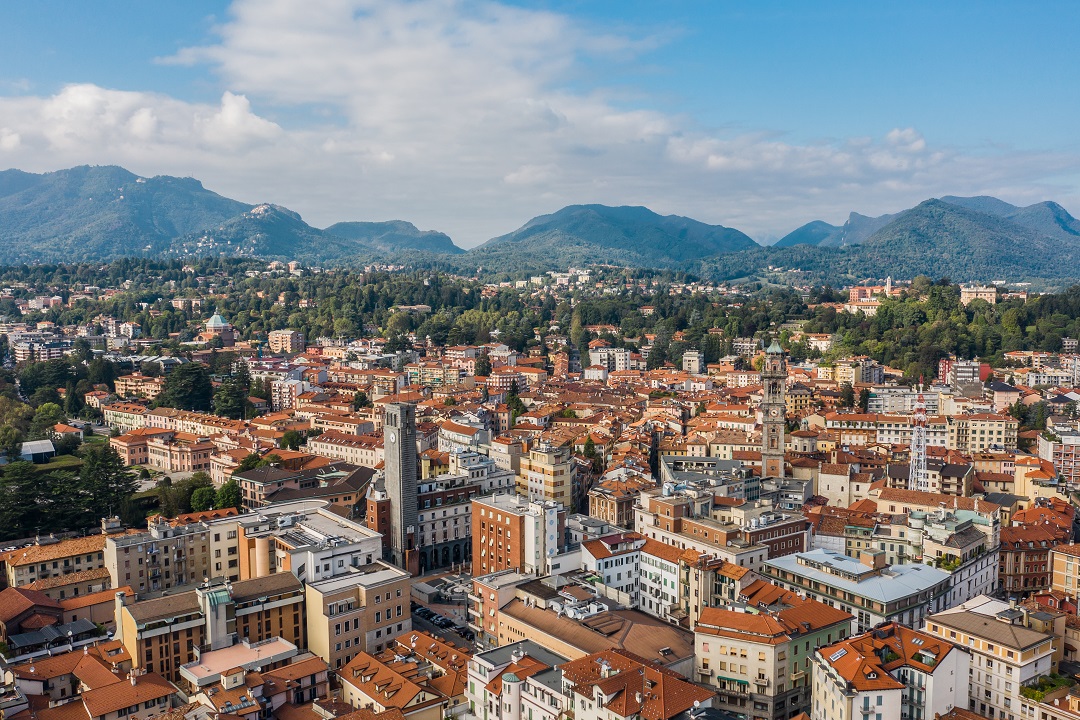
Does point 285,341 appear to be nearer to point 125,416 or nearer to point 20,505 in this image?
point 125,416

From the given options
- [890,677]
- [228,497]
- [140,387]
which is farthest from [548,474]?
[140,387]

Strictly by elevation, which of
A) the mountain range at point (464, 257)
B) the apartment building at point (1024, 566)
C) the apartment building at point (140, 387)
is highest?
the mountain range at point (464, 257)

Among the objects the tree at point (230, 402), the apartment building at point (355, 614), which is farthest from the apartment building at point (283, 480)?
the tree at point (230, 402)

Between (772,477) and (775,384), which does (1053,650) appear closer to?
(772,477)

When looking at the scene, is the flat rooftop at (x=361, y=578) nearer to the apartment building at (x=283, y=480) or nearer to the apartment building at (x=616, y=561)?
the apartment building at (x=616, y=561)

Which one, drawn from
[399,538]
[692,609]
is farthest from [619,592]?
[399,538]

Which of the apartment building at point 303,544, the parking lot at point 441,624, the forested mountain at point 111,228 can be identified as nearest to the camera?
the apartment building at point 303,544
